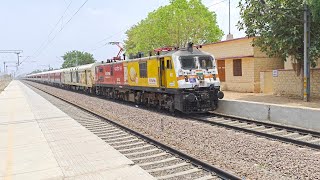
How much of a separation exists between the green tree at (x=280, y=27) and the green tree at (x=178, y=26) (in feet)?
73.9

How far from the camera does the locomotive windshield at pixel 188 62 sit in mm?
14745

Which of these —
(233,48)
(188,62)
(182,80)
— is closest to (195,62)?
(188,62)

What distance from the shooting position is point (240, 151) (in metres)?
8.43

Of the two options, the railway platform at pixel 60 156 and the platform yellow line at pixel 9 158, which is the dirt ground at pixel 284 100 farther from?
the platform yellow line at pixel 9 158

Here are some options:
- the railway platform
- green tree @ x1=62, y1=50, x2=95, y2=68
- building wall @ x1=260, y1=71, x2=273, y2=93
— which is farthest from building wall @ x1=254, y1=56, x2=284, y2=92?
green tree @ x1=62, y1=50, x2=95, y2=68

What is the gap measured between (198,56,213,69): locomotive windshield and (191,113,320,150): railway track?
7.85 ft

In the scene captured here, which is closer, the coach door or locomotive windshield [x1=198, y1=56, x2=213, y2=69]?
locomotive windshield [x1=198, y1=56, x2=213, y2=69]

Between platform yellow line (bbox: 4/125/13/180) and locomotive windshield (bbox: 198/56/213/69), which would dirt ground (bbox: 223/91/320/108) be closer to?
locomotive windshield (bbox: 198/56/213/69)

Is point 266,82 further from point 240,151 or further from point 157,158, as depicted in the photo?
point 157,158

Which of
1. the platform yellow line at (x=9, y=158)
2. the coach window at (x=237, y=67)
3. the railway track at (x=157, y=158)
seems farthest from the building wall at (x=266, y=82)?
the platform yellow line at (x=9, y=158)

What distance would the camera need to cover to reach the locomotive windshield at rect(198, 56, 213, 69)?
599 inches

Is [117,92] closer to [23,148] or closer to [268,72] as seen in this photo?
[268,72]

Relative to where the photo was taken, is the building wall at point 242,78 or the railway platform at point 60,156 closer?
the railway platform at point 60,156

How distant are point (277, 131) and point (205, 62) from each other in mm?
5360
